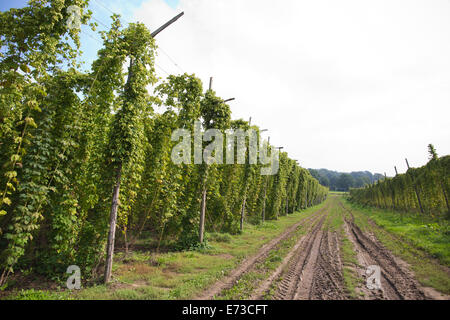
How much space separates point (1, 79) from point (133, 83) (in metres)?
3.05

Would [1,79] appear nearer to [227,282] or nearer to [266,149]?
[227,282]

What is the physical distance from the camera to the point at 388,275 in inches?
308

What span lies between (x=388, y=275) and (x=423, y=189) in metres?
31.1

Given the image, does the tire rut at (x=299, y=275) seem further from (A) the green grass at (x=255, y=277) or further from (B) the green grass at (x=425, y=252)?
(B) the green grass at (x=425, y=252)

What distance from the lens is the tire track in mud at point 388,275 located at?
6.19 metres

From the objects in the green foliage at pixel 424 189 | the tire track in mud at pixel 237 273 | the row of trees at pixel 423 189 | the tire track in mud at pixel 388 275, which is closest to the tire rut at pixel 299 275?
the tire track in mud at pixel 237 273

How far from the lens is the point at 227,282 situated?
7.04 metres

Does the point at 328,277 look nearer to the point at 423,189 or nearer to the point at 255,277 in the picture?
the point at 255,277

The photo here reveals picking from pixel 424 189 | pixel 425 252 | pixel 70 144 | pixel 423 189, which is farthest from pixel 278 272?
pixel 423 189

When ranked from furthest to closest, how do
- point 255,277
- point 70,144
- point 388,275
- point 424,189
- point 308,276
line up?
point 424,189 → point 388,275 → point 308,276 → point 255,277 → point 70,144

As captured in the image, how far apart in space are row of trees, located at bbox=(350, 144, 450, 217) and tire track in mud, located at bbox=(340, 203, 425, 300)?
1802 cm

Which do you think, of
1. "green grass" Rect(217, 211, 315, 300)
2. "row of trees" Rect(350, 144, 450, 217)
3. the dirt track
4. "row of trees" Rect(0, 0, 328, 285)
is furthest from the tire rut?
"row of trees" Rect(350, 144, 450, 217)

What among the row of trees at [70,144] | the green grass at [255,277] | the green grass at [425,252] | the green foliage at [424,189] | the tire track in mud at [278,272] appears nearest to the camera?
the row of trees at [70,144]

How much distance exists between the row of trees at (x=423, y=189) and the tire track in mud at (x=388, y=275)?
1802 cm
